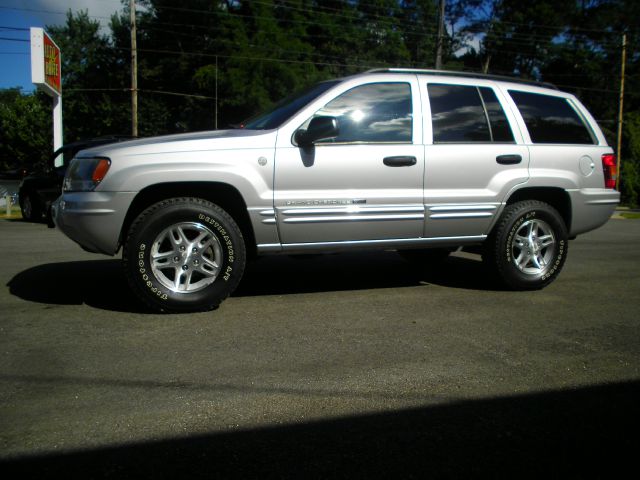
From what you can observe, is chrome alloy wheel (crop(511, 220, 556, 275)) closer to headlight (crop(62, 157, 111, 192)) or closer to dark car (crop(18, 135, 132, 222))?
headlight (crop(62, 157, 111, 192))

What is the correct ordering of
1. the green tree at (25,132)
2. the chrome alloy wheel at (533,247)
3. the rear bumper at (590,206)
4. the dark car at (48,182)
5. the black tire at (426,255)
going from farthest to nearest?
the green tree at (25,132) < the dark car at (48,182) < the black tire at (426,255) < the rear bumper at (590,206) < the chrome alloy wheel at (533,247)

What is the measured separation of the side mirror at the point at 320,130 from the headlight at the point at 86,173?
1.50 meters

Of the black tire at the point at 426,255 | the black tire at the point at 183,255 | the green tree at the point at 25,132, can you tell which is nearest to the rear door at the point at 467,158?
the black tire at the point at 426,255

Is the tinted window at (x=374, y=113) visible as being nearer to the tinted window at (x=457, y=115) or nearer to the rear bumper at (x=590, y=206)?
the tinted window at (x=457, y=115)

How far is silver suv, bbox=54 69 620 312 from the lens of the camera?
14.1 ft

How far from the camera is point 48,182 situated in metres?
12.1

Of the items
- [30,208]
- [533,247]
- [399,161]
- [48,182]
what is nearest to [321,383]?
[399,161]

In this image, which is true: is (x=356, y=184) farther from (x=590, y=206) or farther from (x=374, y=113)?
(x=590, y=206)

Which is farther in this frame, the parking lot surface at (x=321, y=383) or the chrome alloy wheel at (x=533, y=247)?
the chrome alloy wheel at (x=533, y=247)

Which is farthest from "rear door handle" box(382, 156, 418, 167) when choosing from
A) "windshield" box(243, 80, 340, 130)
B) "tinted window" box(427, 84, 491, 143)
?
"windshield" box(243, 80, 340, 130)

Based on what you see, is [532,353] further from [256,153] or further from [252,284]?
[252,284]

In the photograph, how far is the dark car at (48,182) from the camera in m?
11.5

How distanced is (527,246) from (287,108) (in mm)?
2608

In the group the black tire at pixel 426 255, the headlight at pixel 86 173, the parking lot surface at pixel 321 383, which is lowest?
the parking lot surface at pixel 321 383
